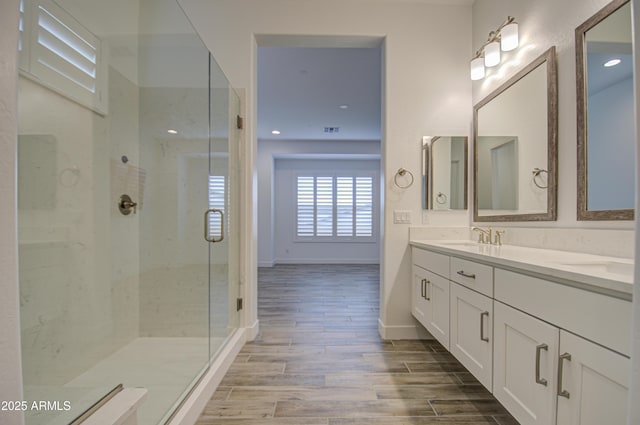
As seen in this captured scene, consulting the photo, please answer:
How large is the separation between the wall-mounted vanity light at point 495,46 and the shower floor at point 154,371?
278 centimetres

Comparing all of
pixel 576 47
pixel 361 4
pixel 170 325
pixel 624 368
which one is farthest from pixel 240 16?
pixel 624 368

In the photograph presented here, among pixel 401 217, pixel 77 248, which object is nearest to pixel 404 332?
pixel 401 217

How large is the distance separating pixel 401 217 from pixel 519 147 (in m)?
0.94

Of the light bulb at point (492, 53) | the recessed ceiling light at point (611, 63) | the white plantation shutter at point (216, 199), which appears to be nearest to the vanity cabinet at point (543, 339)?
the recessed ceiling light at point (611, 63)

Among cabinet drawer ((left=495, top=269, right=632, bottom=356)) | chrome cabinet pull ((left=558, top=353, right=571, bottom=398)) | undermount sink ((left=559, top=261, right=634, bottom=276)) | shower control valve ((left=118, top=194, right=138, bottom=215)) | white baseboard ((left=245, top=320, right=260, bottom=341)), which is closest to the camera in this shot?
cabinet drawer ((left=495, top=269, right=632, bottom=356))

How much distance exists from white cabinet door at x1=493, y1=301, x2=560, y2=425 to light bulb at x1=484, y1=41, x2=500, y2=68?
1706 millimetres

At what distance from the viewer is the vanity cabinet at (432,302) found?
1.78m

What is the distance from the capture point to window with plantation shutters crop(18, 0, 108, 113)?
1358mm

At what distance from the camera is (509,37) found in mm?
1832

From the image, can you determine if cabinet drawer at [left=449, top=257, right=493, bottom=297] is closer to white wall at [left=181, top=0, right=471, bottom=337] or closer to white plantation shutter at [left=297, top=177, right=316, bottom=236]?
white wall at [left=181, top=0, right=471, bottom=337]

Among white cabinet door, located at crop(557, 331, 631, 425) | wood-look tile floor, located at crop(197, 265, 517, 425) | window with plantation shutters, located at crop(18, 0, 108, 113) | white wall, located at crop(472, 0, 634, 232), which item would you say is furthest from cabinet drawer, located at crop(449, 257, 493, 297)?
window with plantation shutters, located at crop(18, 0, 108, 113)

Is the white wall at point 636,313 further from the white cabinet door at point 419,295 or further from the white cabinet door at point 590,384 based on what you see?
the white cabinet door at point 419,295

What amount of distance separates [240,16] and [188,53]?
0.56 metres

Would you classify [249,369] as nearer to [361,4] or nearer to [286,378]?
[286,378]
